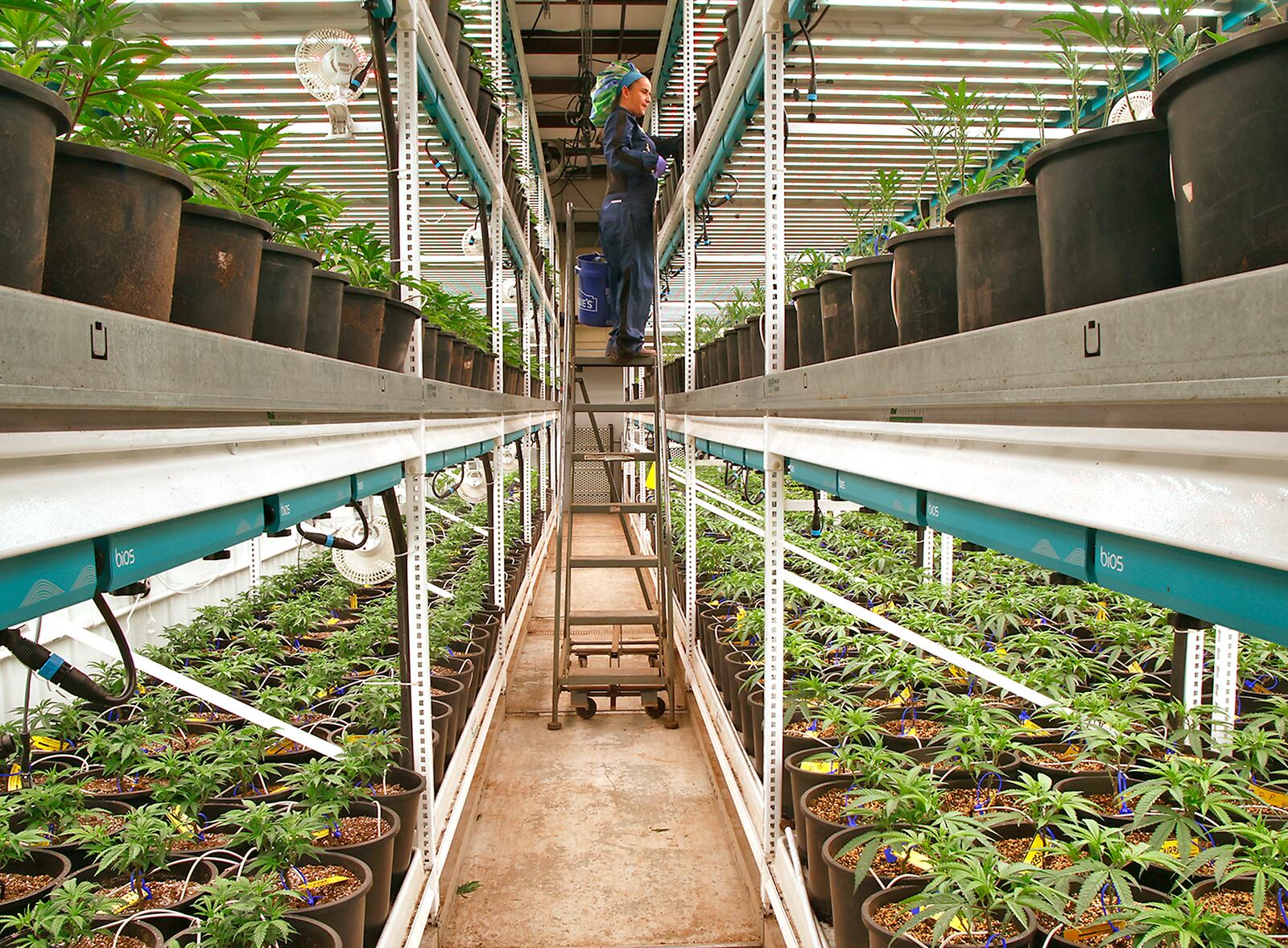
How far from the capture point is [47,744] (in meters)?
2.31

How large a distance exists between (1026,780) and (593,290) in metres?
4.38

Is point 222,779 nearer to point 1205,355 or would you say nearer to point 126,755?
point 126,755

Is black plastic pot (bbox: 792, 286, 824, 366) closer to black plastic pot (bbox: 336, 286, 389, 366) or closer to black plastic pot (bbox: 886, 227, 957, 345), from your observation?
black plastic pot (bbox: 886, 227, 957, 345)

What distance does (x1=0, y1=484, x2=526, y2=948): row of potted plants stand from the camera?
160 cm

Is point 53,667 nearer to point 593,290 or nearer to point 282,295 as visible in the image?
point 282,295

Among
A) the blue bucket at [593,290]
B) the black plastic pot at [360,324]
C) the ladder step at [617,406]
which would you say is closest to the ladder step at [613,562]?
the ladder step at [617,406]

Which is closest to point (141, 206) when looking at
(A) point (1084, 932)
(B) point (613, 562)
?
(A) point (1084, 932)

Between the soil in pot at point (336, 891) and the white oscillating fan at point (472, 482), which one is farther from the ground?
the white oscillating fan at point (472, 482)

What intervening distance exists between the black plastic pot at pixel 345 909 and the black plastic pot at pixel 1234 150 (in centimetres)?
174

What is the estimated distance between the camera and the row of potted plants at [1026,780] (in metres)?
1.40

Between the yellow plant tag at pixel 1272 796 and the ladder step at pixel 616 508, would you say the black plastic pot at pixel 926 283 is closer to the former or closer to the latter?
the yellow plant tag at pixel 1272 796

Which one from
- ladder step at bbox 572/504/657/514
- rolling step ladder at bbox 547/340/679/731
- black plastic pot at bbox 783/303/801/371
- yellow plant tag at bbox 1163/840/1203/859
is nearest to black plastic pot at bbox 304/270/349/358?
black plastic pot at bbox 783/303/801/371

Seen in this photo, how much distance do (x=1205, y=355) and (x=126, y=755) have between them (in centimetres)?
242

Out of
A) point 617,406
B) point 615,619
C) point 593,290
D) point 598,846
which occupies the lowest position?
point 598,846
